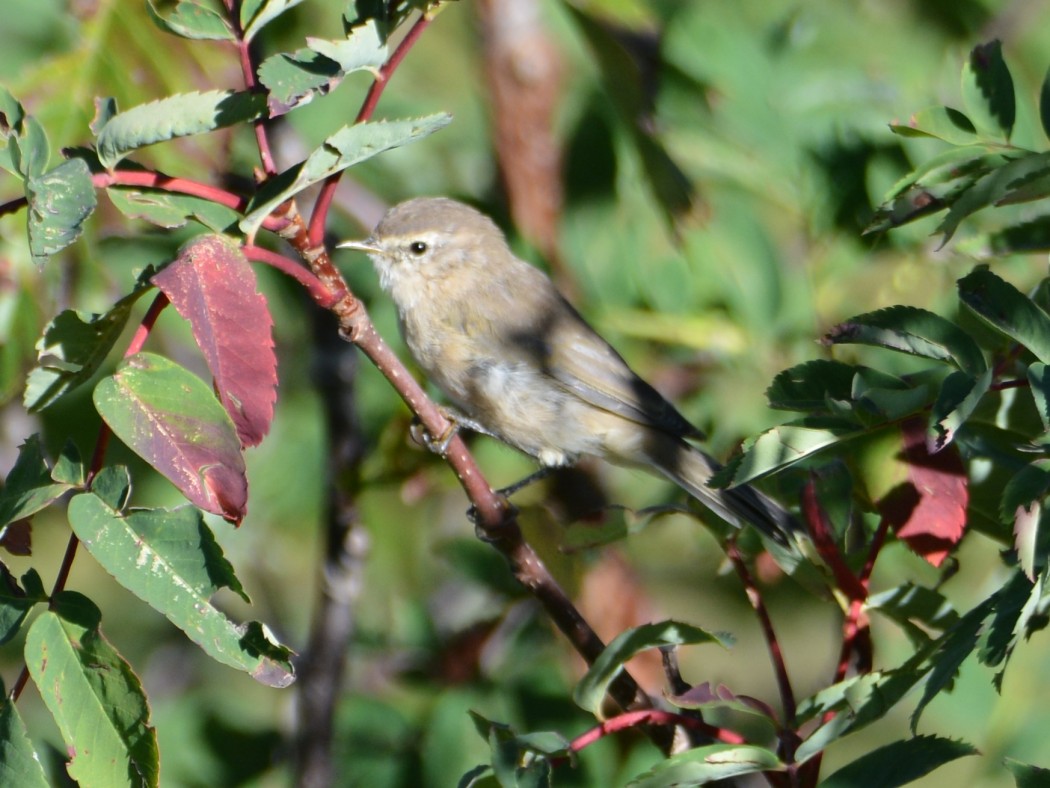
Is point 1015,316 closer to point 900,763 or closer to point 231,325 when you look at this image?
point 900,763

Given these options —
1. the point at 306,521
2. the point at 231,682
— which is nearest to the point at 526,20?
the point at 306,521

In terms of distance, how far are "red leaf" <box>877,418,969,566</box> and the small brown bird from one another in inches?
55.7

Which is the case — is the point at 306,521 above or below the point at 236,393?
below

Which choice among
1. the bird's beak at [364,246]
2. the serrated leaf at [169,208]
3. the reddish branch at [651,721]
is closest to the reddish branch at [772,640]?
the reddish branch at [651,721]

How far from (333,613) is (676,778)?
5.49 feet

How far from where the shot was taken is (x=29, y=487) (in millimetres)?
1438

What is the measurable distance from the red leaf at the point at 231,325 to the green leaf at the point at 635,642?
534 mm

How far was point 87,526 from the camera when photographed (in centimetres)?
137

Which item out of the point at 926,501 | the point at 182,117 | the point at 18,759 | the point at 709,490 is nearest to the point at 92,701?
the point at 18,759

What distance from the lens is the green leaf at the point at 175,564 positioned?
4.41 ft

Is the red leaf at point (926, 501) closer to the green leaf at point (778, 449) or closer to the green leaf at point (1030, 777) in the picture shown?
the green leaf at point (778, 449)

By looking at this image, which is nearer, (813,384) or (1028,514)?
(1028,514)

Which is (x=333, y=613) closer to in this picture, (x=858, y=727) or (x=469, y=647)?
(x=469, y=647)

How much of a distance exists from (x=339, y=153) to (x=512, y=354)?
184cm
